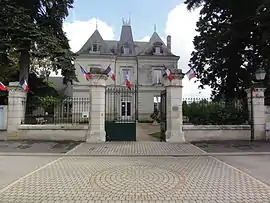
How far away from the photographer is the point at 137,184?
6926 mm

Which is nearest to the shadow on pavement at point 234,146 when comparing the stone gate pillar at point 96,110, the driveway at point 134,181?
the driveway at point 134,181

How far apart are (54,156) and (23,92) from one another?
5909mm

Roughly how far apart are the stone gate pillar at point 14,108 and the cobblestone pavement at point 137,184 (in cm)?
664

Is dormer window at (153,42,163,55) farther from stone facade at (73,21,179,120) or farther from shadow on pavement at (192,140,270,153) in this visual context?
shadow on pavement at (192,140,270,153)

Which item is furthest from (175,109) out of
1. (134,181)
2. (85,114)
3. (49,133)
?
(134,181)

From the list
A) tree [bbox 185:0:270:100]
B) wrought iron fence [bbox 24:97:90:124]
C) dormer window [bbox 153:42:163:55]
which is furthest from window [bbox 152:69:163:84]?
wrought iron fence [bbox 24:97:90:124]

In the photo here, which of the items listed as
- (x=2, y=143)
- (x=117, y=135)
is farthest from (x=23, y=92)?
(x=117, y=135)

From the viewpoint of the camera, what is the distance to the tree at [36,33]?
20094mm

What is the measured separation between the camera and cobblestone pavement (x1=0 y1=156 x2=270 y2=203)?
596 centimetres

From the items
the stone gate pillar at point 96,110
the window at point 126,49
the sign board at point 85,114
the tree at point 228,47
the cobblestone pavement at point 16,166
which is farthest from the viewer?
the window at point 126,49

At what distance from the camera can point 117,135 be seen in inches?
603

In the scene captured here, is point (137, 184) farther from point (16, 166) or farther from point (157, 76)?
point (157, 76)

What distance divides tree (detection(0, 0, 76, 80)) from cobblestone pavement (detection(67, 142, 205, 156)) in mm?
9491

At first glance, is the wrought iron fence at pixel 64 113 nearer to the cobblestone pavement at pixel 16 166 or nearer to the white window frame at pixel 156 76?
the cobblestone pavement at pixel 16 166
